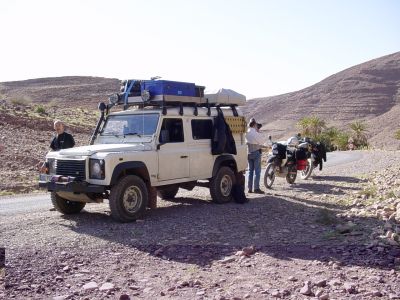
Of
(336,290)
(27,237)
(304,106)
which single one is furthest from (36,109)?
(304,106)

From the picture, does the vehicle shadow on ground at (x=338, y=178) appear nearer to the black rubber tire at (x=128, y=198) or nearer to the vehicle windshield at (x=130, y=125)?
the vehicle windshield at (x=130, y=125)

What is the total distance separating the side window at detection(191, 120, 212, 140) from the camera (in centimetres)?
1023

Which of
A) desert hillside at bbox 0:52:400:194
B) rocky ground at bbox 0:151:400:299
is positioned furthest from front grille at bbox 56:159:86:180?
desert hillside at bbox 0:52:400:194

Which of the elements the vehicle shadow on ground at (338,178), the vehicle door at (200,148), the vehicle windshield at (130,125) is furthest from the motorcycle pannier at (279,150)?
the vehicle windshield at (130,125)

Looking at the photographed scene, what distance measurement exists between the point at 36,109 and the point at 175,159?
38630 millimetres

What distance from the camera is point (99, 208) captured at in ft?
33.7

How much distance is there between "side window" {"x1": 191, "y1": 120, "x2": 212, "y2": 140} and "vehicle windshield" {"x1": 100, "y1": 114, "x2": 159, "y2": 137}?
3.63 feet

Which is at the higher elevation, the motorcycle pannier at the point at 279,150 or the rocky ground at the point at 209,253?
the motorcycle pannier at the point at 279,150

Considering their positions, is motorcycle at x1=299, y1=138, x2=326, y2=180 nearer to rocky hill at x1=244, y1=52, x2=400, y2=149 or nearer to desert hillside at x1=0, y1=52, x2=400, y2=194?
desert hillside at x1=0, y1=52, x2=400, y2=194

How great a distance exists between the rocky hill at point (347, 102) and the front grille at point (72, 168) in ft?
218

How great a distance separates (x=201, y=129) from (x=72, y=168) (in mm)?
3019

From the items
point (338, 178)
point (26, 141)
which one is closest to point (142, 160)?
point (338, 178)

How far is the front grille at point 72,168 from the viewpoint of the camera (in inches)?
331

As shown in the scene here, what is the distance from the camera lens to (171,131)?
9633 mm
